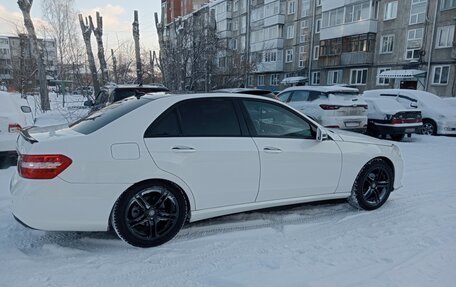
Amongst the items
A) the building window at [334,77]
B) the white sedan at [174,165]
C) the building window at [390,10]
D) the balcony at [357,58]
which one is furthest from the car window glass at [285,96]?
the building window at [334,77]

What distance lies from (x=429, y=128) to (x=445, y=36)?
54.1ft

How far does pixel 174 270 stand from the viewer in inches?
114

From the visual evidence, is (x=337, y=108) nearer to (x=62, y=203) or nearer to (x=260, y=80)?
(x=62, y=203)

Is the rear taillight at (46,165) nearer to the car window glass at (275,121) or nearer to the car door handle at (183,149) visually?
the car door handle at (183,149)

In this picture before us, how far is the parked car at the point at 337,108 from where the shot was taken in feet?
30.7

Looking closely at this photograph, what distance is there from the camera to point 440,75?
2472cm

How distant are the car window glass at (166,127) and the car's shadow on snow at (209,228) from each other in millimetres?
1098

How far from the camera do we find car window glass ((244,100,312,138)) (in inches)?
147

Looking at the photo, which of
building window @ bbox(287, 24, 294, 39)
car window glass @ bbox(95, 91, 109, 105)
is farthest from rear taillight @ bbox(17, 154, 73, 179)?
building window @ bbox(287, 24, 294, 39)

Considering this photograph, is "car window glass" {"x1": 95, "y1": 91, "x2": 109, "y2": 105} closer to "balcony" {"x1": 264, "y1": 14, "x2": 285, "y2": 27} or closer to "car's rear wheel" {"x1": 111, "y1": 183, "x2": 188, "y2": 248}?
"car's rear wheel" {"x1": 111, "y1": 183, "x2": 188, "y2": 248}

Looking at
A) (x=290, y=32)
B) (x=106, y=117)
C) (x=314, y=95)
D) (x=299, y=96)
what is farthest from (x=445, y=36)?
(x=106, y=117)

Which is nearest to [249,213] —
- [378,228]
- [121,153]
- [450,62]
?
[378,228]

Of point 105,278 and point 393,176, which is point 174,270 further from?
point 393,176

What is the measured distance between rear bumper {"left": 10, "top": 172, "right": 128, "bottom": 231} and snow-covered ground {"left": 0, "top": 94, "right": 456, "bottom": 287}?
35cm
